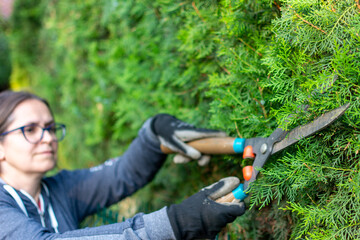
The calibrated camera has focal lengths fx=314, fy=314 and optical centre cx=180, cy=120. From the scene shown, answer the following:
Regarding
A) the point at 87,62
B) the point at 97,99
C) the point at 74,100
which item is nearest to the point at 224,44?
the point at 97,99

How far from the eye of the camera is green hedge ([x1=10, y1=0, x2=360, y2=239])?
117 centimetres

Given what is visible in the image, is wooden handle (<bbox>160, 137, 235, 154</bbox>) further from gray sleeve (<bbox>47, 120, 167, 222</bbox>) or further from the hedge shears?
gray sleeve (<bbox>47, 120, 167, 222</bbox>)

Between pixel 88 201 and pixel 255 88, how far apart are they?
56.6 inches

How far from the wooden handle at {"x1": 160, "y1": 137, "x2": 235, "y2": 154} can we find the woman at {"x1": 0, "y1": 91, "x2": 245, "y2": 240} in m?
0.04

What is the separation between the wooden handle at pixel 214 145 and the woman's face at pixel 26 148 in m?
0.91

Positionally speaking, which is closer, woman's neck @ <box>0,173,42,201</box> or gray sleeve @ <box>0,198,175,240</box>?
gray sleeve @ <box>0,198,175,240</box>

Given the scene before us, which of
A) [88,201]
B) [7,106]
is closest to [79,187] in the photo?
[88,201]

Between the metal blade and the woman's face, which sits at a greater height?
the woman's face

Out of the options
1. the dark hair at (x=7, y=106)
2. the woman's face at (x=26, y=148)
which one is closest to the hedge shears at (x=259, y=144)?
the woman's face at (x=26, y=148)

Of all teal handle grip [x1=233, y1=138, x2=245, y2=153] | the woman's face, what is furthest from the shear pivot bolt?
the woman's face

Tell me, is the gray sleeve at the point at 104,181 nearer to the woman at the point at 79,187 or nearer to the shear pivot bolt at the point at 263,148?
the woman at the point at 79,187

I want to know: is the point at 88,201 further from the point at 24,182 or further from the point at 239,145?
the point at 239,145

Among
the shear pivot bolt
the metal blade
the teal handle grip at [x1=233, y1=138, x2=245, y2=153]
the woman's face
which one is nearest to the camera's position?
the metal blade

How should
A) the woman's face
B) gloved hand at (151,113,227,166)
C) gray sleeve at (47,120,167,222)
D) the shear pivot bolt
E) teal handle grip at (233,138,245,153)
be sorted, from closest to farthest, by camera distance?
the shear pivot bolt
teal handle grip at (233,138,245,153)
gloved hand at (151,113,227,166)
the woman's face
gray sleeve at (47,120,167,222)
